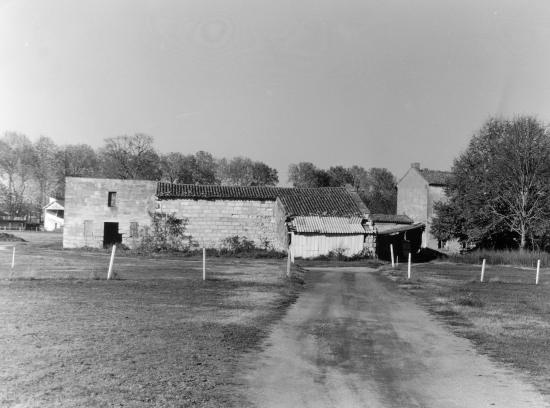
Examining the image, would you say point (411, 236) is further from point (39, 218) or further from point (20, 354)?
point (39, 218)

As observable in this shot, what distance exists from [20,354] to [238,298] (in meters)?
8.16

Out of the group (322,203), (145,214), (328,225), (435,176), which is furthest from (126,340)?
(435,176)

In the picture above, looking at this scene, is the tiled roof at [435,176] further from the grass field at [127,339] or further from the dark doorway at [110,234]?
the grass field at [127,339]

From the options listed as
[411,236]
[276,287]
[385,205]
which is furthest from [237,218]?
[385,205]

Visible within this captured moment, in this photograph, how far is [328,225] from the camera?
38.7 meters

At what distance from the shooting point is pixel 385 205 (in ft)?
314

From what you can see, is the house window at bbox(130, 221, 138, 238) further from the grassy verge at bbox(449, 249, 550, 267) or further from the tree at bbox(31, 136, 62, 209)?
the tree at bbox(31, 136, 62, 209)

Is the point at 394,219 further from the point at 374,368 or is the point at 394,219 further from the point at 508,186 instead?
the point at 374,368

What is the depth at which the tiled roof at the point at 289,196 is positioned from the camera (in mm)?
39906

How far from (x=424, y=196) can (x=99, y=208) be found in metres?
34.4

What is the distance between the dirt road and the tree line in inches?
2764

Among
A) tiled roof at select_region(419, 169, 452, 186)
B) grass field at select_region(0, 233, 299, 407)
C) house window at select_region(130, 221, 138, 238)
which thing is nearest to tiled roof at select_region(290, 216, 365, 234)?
house window at select_region(130, 221, 138, 238)

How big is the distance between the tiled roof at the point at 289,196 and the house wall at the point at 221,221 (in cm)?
50

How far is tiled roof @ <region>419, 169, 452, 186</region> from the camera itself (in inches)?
2295
